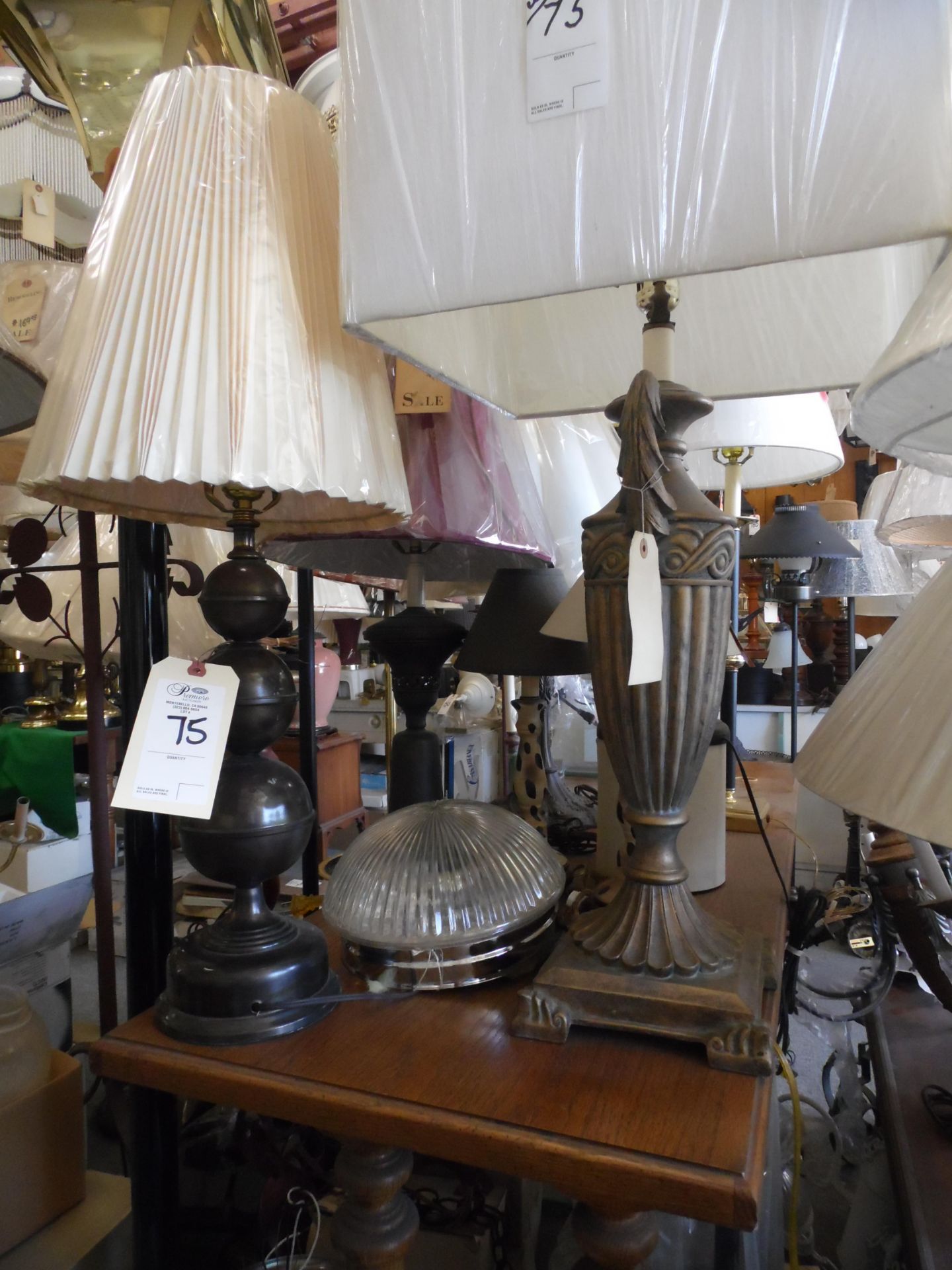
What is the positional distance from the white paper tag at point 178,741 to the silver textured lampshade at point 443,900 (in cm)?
18

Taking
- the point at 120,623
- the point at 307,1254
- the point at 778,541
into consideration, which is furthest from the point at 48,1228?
the point at 778,541

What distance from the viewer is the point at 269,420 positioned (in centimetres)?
54

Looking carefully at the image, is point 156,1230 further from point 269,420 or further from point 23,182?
point 23,182

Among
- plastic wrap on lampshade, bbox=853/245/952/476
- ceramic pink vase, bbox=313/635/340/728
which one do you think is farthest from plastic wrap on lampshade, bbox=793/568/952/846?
ceramic pink vase, bbox=313/635/340/728

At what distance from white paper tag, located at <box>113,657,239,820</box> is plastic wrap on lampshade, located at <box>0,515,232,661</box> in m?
0.56

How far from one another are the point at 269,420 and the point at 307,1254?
86 cm

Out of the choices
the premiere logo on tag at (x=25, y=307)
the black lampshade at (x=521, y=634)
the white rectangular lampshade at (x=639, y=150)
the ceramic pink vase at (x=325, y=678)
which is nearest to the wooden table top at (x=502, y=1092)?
the black lampshade at (x=521, y=634)

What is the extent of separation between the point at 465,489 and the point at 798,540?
2.92ft

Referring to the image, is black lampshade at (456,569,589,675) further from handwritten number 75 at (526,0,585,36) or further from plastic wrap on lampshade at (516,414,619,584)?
handwritten number 75 at (526,0,585,36)

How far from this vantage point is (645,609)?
560 mm

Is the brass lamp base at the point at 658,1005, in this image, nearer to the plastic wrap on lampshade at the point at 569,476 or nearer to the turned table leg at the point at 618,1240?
the turned table leg at the point at 618,1240

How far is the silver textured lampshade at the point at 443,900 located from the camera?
66 cm

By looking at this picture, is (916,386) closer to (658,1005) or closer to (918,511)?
(658,1005)

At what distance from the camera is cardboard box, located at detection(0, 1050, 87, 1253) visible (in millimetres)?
777
